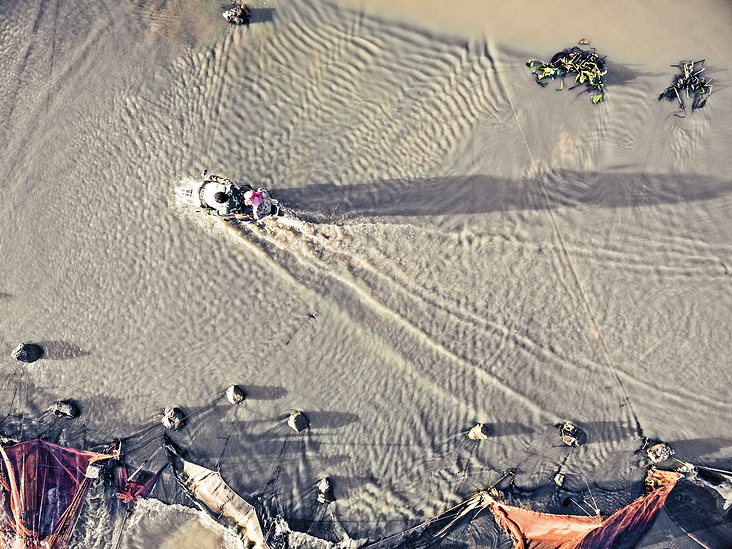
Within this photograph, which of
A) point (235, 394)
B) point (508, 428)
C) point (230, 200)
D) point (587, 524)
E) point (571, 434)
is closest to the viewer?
point (230, 200)

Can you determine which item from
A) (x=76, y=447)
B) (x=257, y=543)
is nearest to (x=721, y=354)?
(x=257, y=543)

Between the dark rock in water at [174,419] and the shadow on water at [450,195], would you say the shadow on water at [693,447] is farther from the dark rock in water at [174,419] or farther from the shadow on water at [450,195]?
the dark rock in water at [174,419]

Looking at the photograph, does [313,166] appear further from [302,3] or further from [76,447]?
[76,447]

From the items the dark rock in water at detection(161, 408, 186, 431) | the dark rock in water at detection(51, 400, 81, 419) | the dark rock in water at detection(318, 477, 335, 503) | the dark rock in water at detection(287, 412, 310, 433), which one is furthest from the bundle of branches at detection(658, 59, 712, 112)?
the dark rock in water at detection(51, 400, 81, 419)

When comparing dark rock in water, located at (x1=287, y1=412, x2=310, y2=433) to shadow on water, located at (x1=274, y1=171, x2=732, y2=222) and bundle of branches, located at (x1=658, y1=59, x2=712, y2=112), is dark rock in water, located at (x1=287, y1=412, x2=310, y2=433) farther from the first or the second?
bundle of branches, located at (x1=658, y1=59, x2=712, y2=112)

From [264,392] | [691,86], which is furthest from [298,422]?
[691,86]

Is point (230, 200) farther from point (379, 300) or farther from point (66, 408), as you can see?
point (66, 408)
